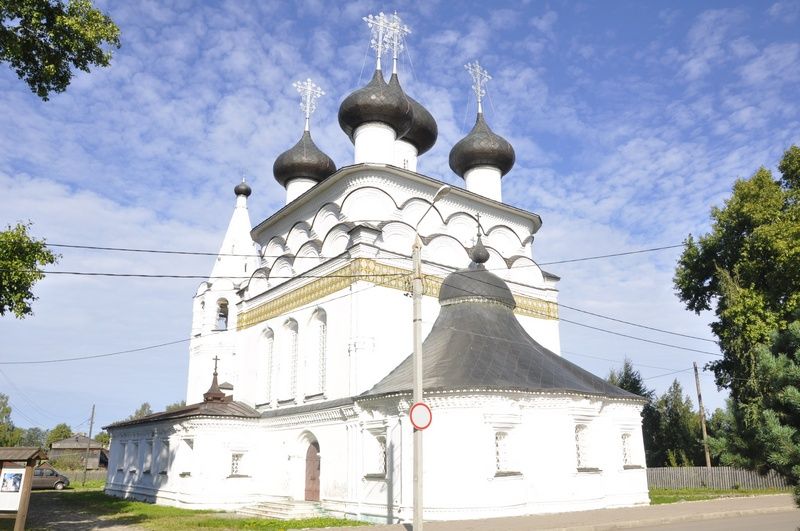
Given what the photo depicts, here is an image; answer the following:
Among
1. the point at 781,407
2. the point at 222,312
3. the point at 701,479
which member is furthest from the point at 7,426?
the point at 781,407

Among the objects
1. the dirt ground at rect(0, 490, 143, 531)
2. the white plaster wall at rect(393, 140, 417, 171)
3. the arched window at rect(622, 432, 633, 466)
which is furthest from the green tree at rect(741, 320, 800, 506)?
the white plaster wall at rect(393, 140, 417, 171)

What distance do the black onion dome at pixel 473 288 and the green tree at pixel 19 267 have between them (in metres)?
9.12

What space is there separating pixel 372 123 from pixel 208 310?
36.6 feet

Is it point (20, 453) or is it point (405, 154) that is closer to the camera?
point (20, 453)

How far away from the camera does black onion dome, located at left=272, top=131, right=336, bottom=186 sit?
21953mm

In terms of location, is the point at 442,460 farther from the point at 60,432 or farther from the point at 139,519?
the point at 60,432

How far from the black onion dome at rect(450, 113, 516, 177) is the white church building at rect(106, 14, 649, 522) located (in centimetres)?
6

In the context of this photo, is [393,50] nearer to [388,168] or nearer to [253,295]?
[388,168]

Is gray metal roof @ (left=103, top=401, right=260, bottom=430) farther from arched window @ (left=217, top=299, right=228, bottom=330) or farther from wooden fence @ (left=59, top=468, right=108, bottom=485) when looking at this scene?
wooden fence @ (left=59, top=468, right=108, bottom=485)

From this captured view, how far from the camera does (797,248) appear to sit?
60.1ft

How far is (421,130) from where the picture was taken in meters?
20.8

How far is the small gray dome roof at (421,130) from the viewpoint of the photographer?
814 inches

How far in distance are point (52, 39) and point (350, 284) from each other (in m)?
8.61

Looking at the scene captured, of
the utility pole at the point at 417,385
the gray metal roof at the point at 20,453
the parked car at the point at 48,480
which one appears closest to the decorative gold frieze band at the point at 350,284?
the utility pole at the point at 417,385
